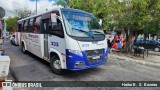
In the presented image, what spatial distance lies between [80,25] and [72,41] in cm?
98

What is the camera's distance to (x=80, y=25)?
621cm

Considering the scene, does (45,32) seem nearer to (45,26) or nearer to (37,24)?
(45,26)

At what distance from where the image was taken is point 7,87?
13.3 ft

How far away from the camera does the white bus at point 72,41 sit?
18.3 ft

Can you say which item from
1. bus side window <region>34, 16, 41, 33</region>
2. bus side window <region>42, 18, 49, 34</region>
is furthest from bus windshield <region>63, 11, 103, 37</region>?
bus side window <region>34, 16, 41, 33</region>

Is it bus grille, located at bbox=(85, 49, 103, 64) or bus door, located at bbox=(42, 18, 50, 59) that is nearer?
bus grille, located at bbox=(85, 49, 103, 64)

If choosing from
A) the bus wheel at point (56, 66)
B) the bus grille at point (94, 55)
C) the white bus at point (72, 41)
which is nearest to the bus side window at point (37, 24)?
the white bus at point (72, 41)

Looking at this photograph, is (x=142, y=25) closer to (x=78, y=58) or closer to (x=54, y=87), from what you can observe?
(x=78, y=58)

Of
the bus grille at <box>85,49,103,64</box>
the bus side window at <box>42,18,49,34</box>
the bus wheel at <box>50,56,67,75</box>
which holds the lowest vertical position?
the bus wheel at <box>50,56,67,75</box>

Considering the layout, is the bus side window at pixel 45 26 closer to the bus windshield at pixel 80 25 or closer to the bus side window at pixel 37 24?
the bus side window at pixel 37 24

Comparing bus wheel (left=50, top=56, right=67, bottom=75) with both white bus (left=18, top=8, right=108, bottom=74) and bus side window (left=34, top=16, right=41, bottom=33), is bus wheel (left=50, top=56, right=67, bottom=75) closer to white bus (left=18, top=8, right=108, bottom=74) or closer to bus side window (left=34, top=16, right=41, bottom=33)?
white bus (left=18, top=8, right=108, bottom=74)

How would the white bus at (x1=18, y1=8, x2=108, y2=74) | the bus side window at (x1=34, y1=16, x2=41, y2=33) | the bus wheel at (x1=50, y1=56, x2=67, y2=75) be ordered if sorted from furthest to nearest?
the bus side window at (x1=34, y1=16, x2=41, y2=33) → the bus wheel at (x1=50, y1=56, x2=67, y2=75) → the white bus at (x1=18, y1=8, x2=108, y2=74)

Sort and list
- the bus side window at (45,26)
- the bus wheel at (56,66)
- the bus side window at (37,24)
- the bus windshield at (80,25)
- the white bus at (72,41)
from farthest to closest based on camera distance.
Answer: the bus side window at (37,24), the bus side window at (45,26), the bus wheel at (56,66), the bus windshield at (80,25), the white bus at (72,41)

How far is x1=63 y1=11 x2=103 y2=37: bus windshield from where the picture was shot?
231 inches
